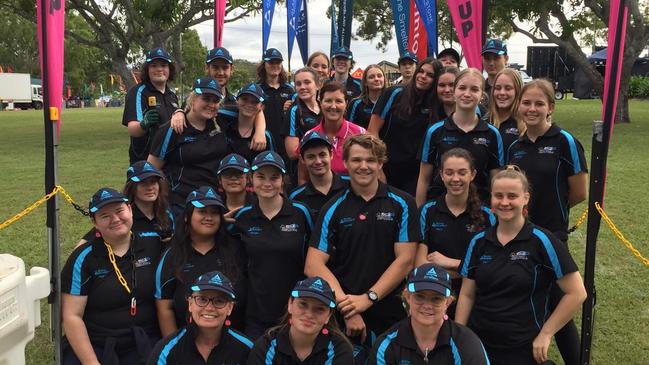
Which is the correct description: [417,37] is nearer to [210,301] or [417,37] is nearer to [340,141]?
Answer: [340,141]

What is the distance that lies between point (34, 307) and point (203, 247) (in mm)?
1858

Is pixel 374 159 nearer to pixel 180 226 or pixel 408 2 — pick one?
pixel 180 226

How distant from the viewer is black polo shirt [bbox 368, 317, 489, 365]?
3.29 metres

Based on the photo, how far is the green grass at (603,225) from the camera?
5.29m

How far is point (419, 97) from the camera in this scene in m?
5.15

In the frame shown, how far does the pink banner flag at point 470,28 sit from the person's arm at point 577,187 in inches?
104

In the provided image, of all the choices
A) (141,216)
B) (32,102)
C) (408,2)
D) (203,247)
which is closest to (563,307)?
(203,247)

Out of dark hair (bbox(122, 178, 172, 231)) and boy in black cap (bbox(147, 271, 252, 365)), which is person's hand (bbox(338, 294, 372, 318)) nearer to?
boy in black cap (bbox(147, 271, 252, 365))

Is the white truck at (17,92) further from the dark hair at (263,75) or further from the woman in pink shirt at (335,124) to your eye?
the woman in pink shirt at (335,124)

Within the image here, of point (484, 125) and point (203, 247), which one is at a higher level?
point (484, 125)

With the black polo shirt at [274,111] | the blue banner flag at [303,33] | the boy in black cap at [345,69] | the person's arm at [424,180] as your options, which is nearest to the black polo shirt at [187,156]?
the black polo shirt at [274,111]

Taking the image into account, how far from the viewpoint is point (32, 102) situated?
6475 centimetres

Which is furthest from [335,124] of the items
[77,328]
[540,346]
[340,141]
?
[77,328]

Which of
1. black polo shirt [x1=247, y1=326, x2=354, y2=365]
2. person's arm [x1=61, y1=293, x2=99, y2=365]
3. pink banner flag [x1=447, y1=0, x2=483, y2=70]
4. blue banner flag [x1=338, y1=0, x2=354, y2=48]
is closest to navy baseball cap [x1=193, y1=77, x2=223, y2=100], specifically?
person's arm [x1=61, y1=293, x2=99, y2=365]
